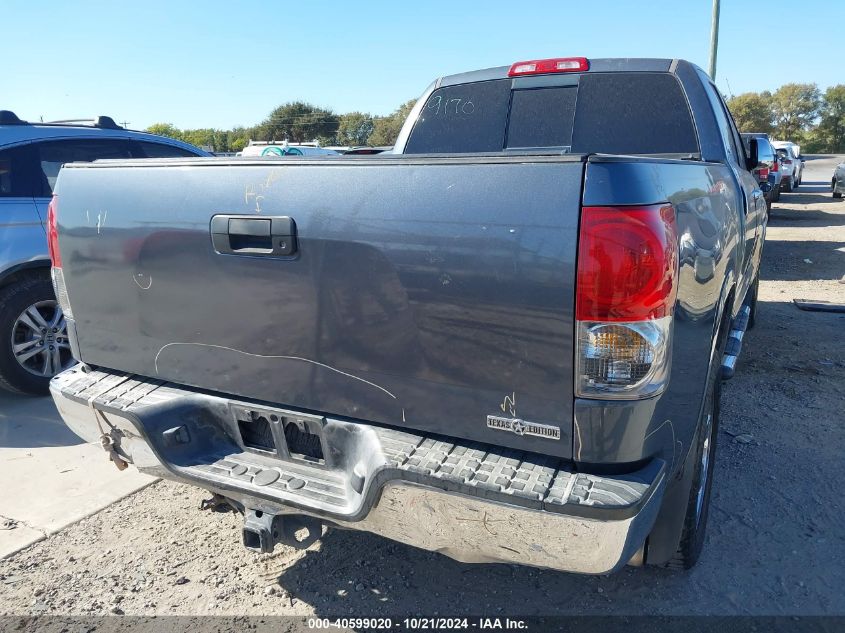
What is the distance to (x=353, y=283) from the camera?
206 cm

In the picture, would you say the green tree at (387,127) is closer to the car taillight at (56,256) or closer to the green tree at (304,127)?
the green tree at (304,127)

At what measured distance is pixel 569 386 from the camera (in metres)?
1.83

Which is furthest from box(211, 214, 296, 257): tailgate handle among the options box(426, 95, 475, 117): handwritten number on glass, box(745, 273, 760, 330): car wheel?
box(745, 273, 760, 330): car wheel

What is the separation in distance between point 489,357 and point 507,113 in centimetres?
248

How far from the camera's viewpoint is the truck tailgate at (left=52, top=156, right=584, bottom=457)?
1833mm

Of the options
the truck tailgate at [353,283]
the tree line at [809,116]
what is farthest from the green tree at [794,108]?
the truck tailgate at [353,283]

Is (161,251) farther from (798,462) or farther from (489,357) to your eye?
Answer: (798,462)

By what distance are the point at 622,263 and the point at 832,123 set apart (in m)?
68.0

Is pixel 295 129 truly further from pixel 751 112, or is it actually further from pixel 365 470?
pixel 365 470

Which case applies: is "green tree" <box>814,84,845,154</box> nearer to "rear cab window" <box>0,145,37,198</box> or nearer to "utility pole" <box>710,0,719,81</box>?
"utility pole" <box>710,0,719,81</box>

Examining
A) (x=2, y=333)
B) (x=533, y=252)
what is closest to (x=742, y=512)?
(x=533, y=252)

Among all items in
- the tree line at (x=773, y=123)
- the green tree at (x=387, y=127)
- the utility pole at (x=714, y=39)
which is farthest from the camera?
the tree line at (x=773, y=123)

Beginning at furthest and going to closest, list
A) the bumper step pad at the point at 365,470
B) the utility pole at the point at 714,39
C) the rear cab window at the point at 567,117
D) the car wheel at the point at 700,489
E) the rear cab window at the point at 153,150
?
the utility pole at the point at 714,39 < the rear cab window at the point at 153,150 < the rear cab window at the point at 567,117 < the car wheel at the point at 700,489 < the bumper step pad at the point at 365,470

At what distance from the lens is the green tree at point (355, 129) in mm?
58531
